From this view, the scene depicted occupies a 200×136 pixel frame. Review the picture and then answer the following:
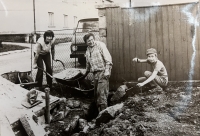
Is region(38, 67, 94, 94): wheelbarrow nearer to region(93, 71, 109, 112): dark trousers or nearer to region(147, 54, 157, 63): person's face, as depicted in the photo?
region(93, 71, 109, 112): dark trousers

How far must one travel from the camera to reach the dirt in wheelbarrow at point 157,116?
9.04 feet

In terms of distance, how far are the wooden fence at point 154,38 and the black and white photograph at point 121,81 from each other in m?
0.02

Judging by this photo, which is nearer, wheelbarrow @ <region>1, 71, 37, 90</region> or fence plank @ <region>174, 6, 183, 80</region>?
fence plank @ <region>174, 6, 183, 80</region>

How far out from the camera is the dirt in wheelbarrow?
9.04 ft

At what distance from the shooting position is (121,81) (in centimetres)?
463

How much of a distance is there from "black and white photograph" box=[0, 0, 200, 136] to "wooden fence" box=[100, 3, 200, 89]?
19 mm

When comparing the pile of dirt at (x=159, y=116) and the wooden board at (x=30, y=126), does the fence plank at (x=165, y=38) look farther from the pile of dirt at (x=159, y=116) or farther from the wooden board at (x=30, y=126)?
the wooden board at (x=30, y=126)

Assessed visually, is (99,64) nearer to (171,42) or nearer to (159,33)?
(159,33)

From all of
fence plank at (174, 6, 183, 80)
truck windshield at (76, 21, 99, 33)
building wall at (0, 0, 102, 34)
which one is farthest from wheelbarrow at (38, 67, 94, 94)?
truck windshield at (76, 21, 99, 33)

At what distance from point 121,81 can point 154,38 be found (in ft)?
3.95

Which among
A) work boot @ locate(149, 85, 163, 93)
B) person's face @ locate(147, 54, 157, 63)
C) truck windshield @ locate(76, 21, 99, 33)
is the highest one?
truck windshield @ locate(76, 21, 99, 33)

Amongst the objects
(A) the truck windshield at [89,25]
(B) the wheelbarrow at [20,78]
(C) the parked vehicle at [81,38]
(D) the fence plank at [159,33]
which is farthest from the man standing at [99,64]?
(A) the truck windshield at [89,25]

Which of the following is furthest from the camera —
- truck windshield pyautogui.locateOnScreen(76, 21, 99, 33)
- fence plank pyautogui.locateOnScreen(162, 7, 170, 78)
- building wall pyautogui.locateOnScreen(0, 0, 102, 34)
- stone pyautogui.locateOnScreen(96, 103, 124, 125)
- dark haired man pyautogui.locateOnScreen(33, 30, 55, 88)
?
truck windshield pyautogui.locateOnScreen(76, 21, 99, 33)

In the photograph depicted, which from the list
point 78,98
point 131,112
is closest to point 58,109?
point 78,98
